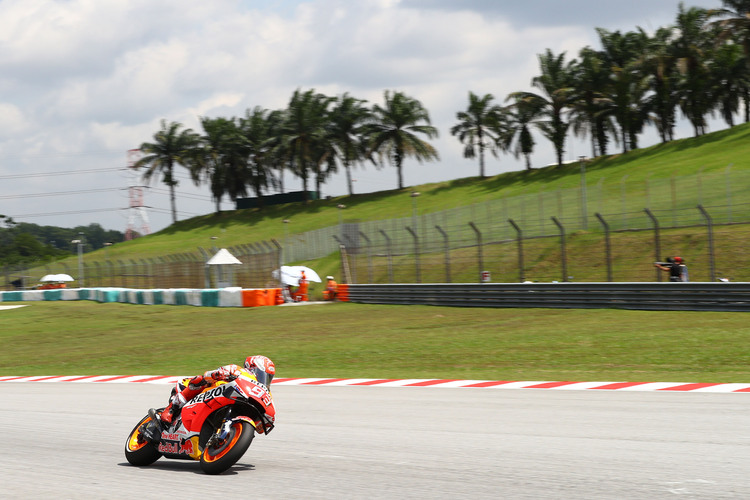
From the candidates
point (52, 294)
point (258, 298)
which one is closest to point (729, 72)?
point (258, 298)

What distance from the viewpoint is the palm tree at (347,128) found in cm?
8788

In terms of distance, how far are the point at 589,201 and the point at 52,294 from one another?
31.6 m

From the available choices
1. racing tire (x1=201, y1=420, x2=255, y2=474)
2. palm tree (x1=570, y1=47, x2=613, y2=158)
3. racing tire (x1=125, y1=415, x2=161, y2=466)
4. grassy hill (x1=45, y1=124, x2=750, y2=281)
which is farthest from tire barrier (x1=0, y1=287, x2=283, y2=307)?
palm tree (x1=570, y1=47, x2=613, y2=158)

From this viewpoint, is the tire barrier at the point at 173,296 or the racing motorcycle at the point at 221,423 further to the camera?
the tire barrier at the point at 173,296

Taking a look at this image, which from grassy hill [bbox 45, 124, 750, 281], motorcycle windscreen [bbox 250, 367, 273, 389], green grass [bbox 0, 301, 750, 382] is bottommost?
green grass [bbox 0, 301, 750, 382]

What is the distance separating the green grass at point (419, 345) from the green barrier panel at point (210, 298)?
7.38m

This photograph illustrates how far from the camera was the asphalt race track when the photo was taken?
547 centimetres

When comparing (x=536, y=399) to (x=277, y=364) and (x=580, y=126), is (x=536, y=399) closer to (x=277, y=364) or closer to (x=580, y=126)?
(x=277, y=364)

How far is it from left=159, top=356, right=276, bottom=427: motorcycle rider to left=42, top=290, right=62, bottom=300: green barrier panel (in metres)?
44.8

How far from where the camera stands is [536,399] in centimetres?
973

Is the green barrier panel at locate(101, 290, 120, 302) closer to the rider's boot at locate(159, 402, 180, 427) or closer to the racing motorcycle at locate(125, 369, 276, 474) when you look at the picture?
the rider's boot at locate(159, 402, 180, 427)

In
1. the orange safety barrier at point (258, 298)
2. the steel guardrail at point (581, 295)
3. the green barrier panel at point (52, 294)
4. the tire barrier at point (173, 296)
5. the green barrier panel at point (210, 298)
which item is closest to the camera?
the steel guardrail at point (581, 295)

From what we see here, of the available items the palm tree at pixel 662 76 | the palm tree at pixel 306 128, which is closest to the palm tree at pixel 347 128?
the palm tree at pixel 306 128

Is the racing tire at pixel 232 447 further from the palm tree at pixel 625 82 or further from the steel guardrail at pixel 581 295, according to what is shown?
the palm tree at pixel 625 82
